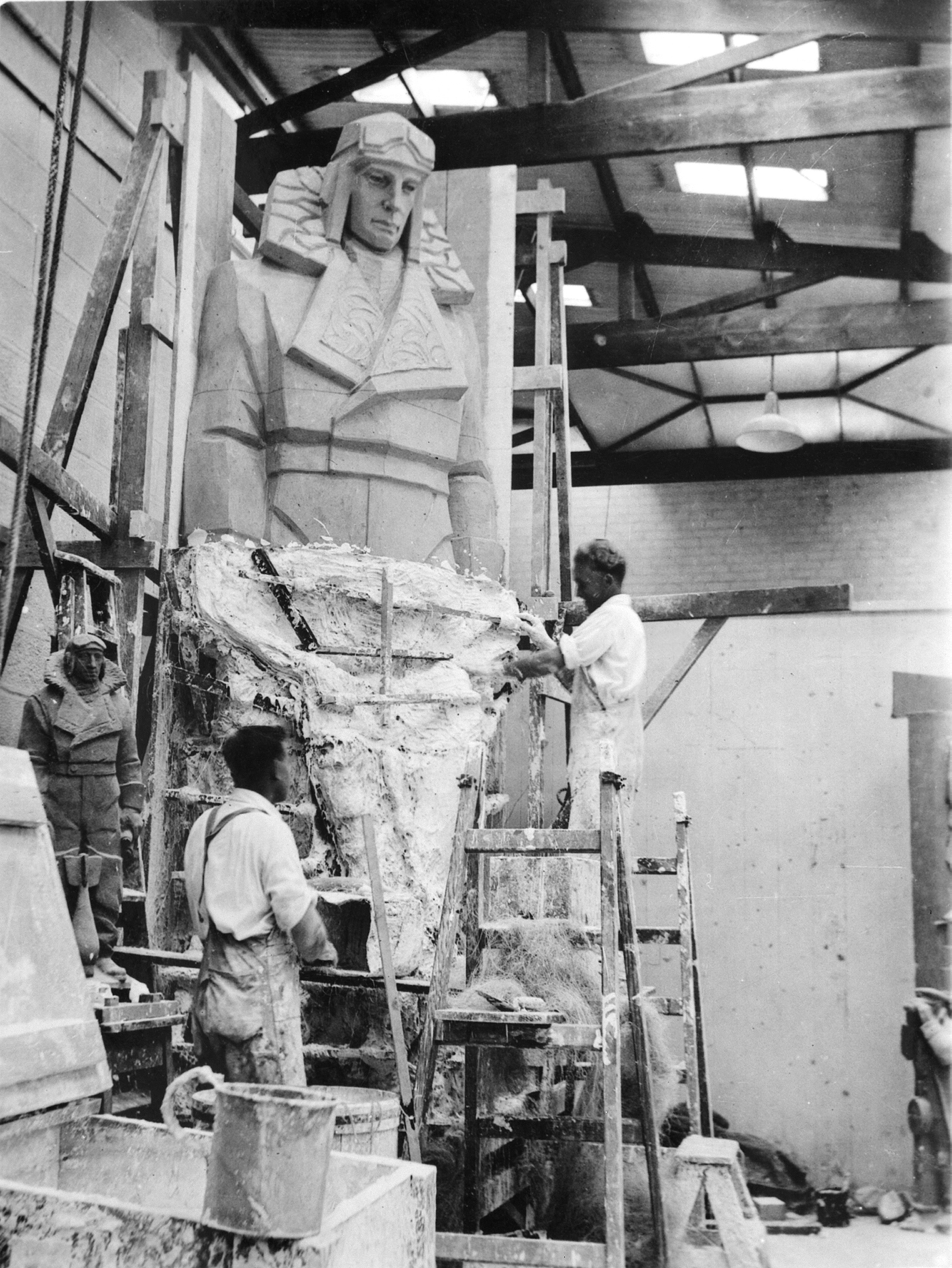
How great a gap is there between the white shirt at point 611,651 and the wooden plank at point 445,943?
0.91 metres

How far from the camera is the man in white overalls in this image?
15.5ft

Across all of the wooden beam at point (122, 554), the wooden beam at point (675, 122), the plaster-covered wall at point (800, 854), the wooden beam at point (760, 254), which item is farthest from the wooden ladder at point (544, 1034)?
the wooden beam at point (760, 254)

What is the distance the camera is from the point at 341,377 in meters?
6.00

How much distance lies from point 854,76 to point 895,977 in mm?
6007

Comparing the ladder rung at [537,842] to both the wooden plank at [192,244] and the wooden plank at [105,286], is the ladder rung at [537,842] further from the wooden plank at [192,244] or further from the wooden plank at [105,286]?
the wooden plank at [192,244]

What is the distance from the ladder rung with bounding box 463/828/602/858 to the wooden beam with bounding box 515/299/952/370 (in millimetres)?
7845

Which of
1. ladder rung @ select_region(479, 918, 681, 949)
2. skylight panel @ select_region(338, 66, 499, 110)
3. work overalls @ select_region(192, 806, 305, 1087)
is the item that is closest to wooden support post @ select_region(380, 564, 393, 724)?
ladder rung @ select_region(479, 918, 681, 949)

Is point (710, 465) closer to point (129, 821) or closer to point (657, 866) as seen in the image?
point (657, 866)

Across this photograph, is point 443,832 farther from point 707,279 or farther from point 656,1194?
point 707,279

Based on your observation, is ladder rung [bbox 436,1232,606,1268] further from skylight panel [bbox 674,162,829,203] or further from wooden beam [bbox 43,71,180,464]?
skylight panel [bbox 674,162,829,203]

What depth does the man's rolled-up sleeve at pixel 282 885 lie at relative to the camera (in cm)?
335

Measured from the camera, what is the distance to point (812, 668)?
9219 millimetres

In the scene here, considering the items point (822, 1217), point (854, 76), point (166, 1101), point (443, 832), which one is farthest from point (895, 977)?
point (166, 1101)

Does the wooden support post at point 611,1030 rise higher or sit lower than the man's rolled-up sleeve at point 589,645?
lower
